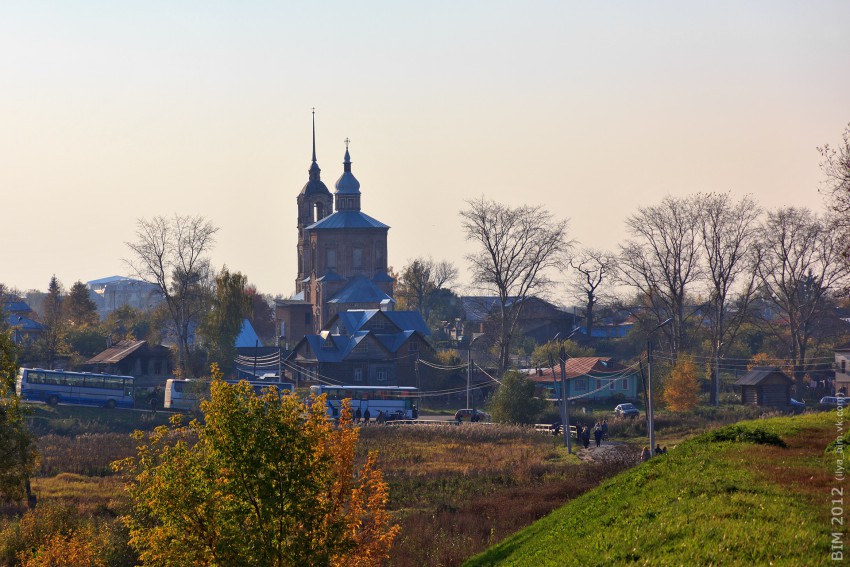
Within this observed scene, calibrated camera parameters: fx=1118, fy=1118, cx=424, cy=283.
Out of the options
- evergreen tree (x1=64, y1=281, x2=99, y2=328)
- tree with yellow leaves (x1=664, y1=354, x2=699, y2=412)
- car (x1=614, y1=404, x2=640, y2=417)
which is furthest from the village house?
evergreen tree (x1=64, y1=281, x2=99, y2=328)

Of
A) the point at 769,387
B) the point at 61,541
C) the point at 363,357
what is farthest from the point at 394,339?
the point at 61,541

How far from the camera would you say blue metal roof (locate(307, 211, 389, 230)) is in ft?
346

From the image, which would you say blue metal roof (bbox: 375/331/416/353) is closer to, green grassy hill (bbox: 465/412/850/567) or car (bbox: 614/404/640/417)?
car (bbox: 614/404/640/417)

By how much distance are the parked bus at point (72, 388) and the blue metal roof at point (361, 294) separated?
2937 cm

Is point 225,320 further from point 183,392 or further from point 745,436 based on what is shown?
point 745,436

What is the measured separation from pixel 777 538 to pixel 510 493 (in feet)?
66.0

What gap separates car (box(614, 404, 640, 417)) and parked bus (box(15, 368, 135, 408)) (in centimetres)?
3199

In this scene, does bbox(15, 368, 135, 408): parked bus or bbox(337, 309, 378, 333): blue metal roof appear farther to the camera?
bbox(337, 309, 378, 333): blue metal roof

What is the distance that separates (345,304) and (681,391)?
136ft

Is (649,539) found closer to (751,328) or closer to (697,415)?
(697,415)

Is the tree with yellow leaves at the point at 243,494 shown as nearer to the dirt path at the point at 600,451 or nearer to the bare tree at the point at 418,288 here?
the dirt path at the point at 600,451

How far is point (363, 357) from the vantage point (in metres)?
86.0

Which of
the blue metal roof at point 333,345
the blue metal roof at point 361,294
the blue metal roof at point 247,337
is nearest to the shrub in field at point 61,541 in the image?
the blue metal roof at point 333,345

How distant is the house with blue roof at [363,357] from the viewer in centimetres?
8588
